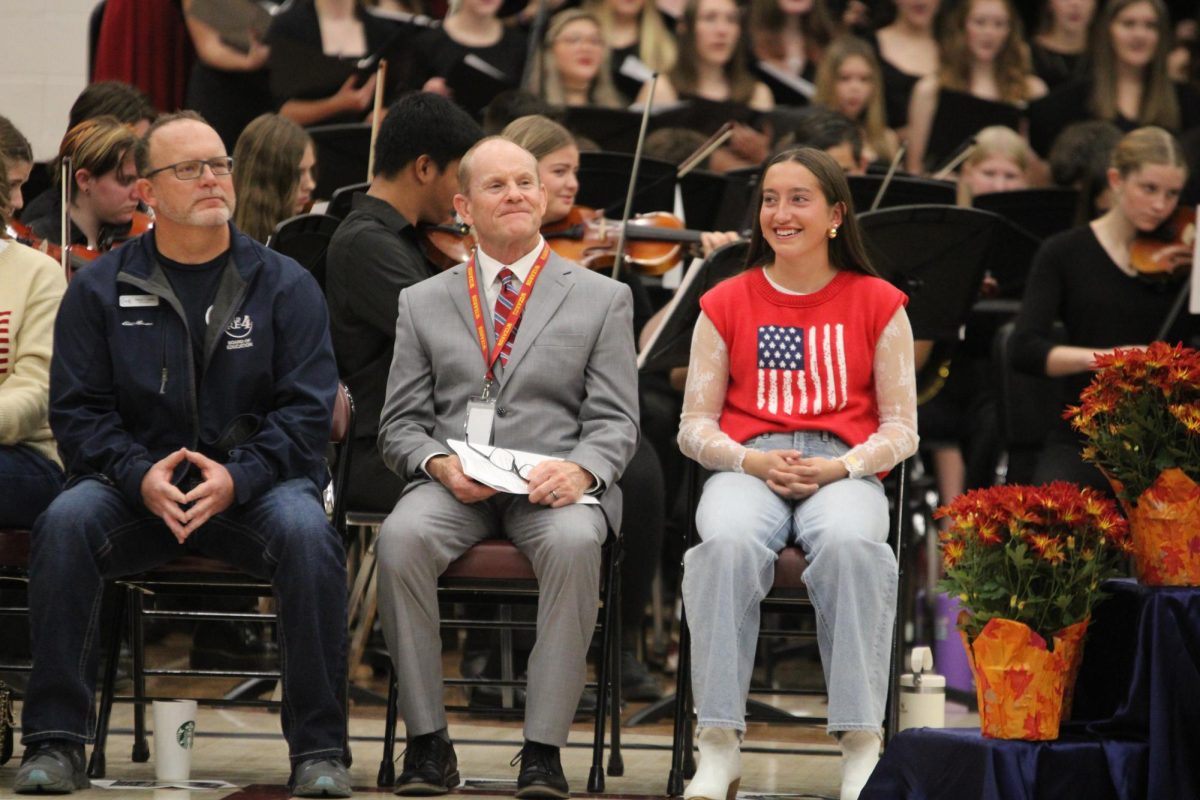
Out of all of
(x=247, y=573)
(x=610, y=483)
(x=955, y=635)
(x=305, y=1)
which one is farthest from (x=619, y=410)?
(x=305, y=1)

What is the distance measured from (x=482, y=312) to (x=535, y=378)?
19 centimetres

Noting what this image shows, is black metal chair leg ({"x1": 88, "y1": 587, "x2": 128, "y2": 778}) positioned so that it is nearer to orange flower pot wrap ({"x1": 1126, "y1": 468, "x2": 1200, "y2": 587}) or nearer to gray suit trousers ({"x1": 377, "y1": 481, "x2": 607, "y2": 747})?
gray suit trousers ({"x1": 377, "y1": 481, "x2": 607, "y2": 747})

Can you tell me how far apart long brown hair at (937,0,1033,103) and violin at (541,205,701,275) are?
8.11ft

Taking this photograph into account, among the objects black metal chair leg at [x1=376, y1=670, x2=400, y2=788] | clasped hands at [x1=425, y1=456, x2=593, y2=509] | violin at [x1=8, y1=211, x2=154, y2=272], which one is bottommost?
black metal chair leg at [x1=376, y1=670, x2=400, y2=788]

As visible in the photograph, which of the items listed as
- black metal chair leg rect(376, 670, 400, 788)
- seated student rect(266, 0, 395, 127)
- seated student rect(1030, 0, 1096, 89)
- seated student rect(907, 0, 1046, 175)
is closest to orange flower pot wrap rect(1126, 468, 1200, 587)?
black metal chair leg rect(376, 670, 400, 788)

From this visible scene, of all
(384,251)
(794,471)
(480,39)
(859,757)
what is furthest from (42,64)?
(859,757)

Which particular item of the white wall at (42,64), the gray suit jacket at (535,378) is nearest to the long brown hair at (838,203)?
the gray suit jacket at (535,378)

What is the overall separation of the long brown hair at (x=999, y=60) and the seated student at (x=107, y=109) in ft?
11.3

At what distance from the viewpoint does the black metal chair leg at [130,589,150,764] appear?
4.03 metres

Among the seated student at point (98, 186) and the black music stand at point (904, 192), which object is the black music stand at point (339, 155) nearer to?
the seated student at point (98, 186)

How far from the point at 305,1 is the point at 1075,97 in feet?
9.54

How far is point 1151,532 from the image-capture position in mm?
3260

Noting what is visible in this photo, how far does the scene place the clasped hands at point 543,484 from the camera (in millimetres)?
3740

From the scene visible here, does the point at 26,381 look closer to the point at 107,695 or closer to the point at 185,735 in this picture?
the point at 107,695
